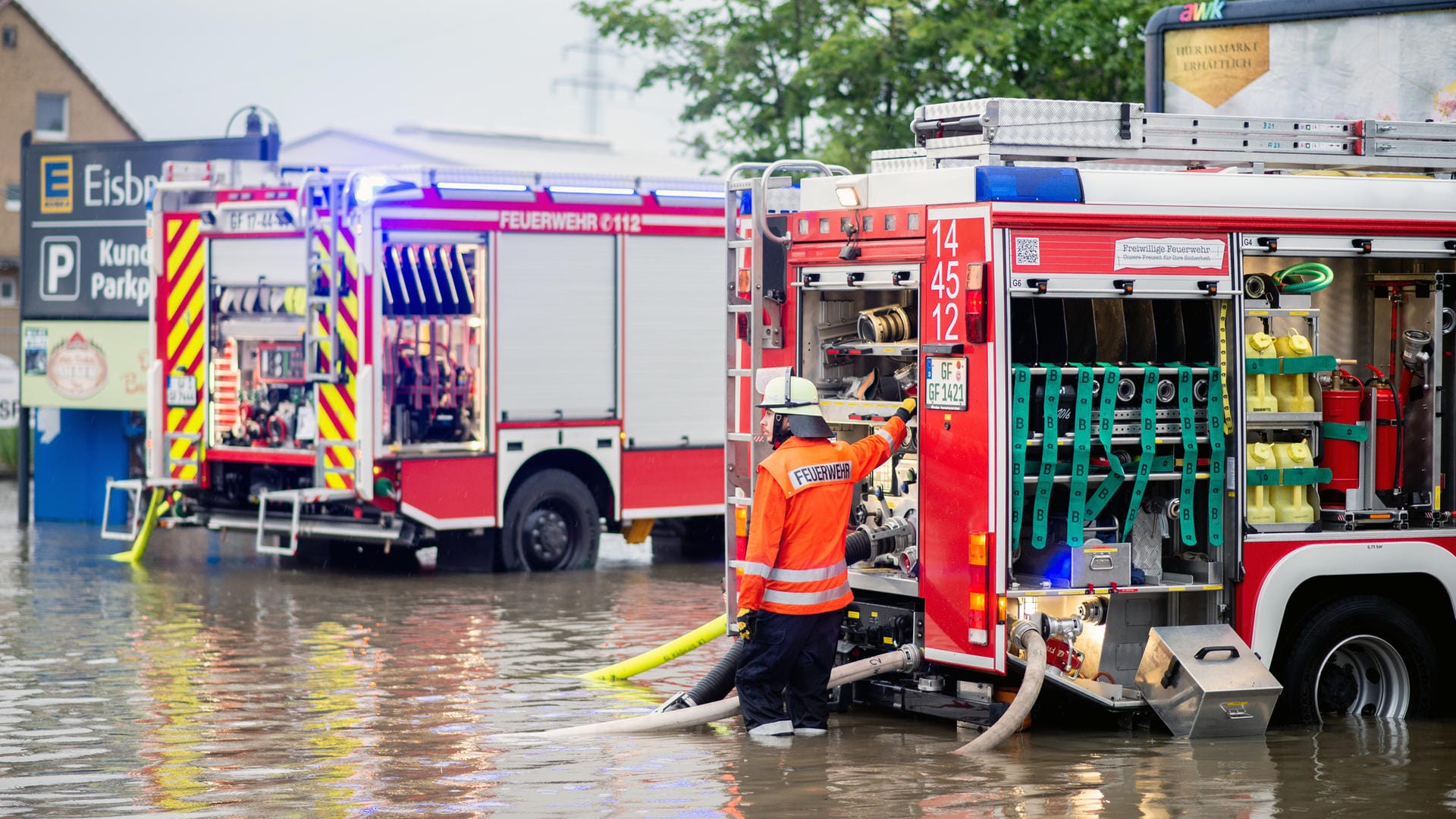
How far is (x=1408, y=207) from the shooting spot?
30.2 feet

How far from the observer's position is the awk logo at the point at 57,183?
18.7m

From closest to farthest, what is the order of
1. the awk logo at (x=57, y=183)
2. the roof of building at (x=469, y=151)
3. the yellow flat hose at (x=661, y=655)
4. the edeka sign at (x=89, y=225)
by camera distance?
the yellow flat hose at (x=661, y=655)
the edeka sign at (x=89, y=225)
the awk logo at (x=57, y=183)
the roof of building at (x=469, y=151)

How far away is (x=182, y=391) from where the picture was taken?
51.1 feet

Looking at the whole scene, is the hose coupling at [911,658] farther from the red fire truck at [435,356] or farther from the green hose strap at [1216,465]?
the red fire truck at [435,356]

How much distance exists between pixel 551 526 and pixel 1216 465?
7.63 meters

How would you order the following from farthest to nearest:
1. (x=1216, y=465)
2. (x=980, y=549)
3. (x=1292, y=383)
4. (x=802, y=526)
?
(x=1292, y=383), (x=1216, y=465), (x=802, y=526), (x=980, y=549)

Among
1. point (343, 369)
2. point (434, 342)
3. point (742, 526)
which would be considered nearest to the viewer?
point (742, 526)

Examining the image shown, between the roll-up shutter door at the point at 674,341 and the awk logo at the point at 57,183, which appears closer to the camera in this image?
the roll-up shutter door at the point at 674,341

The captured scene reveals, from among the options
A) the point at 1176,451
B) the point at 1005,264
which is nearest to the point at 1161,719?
the point at 1176,451

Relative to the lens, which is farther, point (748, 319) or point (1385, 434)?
point (748, 319)

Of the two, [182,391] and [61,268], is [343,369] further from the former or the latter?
[61,268]

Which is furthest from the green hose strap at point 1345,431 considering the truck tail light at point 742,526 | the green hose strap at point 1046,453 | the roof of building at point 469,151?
the roof of building at point 469,151

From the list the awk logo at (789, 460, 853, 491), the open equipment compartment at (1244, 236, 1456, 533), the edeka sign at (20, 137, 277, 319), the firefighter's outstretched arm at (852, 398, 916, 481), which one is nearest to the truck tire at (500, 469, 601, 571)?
the edeka sign at (20, 137, 277, 319)

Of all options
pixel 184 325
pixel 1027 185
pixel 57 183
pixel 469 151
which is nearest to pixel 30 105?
pixel 469 151
